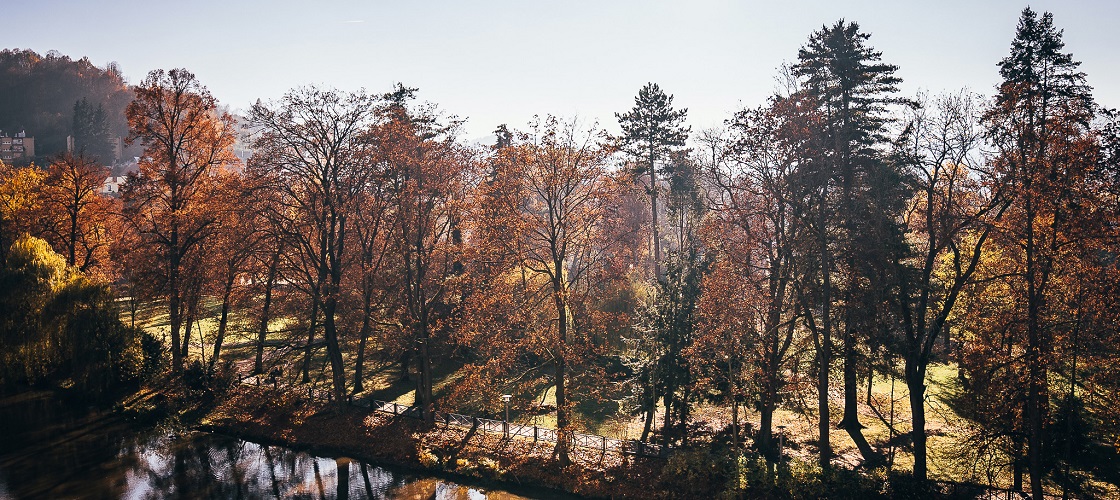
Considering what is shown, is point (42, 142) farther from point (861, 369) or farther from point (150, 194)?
point (861, 369)

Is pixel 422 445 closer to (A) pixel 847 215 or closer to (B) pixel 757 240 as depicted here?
(B) pixel 757 240

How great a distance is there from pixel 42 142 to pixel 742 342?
151538 mm

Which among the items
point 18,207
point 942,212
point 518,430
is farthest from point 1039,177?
point 18,207

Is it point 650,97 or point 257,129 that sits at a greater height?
point 650,97

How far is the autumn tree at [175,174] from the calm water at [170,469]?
7472 mm

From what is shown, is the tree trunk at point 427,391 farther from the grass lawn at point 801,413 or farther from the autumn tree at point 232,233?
the autumn tree at point 232,233

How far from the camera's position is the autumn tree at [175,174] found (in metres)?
35.4

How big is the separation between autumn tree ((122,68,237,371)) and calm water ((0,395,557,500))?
747cm

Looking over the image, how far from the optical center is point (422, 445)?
27828mm

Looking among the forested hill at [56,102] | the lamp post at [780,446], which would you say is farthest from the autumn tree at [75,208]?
the forested hill at [56,102]

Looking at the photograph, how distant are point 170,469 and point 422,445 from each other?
9.99 meters

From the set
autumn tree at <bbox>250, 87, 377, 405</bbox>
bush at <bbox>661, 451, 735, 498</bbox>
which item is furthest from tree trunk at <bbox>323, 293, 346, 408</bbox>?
bush at <bbox>661, 451, 735, 498</bbox>

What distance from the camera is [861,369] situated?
85.8ft

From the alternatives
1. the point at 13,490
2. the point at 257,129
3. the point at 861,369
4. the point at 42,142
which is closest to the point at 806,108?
the point at 861,369
